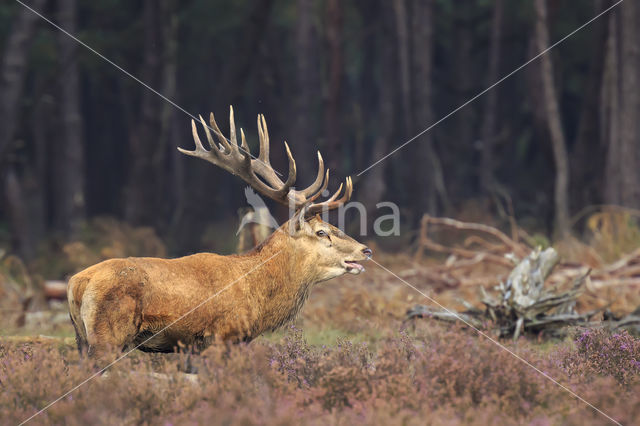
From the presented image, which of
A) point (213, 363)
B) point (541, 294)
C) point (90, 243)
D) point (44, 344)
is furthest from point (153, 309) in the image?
point (90, 243)

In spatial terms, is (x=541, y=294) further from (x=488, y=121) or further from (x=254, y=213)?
(x=488, y=121)

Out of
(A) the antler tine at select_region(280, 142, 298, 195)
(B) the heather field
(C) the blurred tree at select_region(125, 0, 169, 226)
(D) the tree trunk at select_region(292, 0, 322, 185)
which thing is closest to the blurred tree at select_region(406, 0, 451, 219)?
(D) the tree trunk at select_region(292, 0, 322, 185)

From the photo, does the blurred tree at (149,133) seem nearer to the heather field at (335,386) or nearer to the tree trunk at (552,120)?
the tree trunk at (552,120)

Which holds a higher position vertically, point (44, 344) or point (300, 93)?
point (300, 93)

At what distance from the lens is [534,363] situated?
627cm

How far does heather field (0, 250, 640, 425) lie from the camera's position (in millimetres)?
5074

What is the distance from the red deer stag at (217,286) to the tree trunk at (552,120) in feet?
33.8

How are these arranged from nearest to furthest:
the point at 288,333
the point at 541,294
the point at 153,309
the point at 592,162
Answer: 1. the point at 153,309
2. the point at 288,333
3. the point at 541,294
4. the point at 592,162

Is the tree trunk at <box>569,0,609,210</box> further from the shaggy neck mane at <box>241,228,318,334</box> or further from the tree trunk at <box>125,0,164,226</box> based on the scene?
the shaggy neck mane at <box>241,228,318,334</box>

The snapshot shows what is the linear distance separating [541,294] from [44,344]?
583 centimetres

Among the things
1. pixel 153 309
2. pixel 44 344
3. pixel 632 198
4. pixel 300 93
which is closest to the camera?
pixel 153 309

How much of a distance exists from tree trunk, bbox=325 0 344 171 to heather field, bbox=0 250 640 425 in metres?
11.8

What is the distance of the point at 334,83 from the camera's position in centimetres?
1838

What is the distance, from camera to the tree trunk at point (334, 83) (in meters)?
17.9
